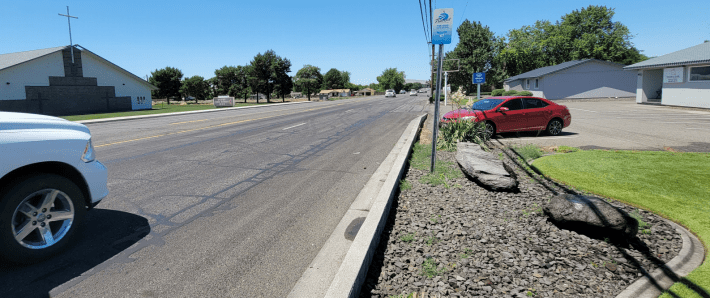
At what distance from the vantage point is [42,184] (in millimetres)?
3480

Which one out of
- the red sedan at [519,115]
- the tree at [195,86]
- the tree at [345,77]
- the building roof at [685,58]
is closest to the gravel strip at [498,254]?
the red sedan at [519,115]

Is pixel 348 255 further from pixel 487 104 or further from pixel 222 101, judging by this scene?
pixel 222 101

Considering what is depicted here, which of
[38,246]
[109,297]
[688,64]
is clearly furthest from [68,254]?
[688,64]

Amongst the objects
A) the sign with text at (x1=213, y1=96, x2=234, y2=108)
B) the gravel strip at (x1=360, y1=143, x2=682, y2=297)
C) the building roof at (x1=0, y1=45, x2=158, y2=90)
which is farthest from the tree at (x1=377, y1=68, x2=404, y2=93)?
the gravel strip at (x1=360, y1=143, x2=682, y2=297)

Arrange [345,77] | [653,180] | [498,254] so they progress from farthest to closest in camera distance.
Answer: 1. [345,77]
2. [653,180]
3. [498,254]

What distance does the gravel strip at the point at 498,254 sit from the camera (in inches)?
127

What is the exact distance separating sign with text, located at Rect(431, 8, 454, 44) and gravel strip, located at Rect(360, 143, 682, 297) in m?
2.94

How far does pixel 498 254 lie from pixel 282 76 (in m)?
66.2

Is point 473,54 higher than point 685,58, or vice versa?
point 473,54

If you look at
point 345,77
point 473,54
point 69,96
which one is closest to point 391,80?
point 345,77

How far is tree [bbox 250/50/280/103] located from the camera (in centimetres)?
6450

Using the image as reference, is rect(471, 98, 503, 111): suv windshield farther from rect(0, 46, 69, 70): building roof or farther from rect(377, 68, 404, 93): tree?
rect(377, 68, 404, 93): tree

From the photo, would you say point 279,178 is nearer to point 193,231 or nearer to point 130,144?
point 193,231

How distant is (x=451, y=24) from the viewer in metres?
6.47
